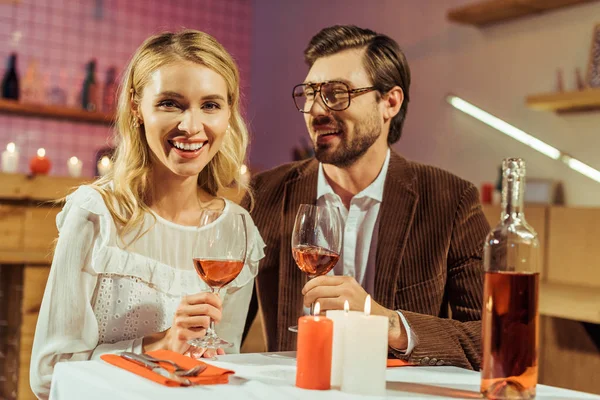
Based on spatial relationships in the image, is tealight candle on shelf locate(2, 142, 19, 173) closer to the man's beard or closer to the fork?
the man's beard

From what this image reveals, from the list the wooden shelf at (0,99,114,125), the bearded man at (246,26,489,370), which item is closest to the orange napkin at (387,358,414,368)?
the bearded man at (246,26,489,370)

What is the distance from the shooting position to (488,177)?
162 inches

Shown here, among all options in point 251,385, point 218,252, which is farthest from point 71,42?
point 251,385

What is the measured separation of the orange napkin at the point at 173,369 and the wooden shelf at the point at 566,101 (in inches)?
114

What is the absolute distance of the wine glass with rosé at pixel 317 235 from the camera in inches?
51.9

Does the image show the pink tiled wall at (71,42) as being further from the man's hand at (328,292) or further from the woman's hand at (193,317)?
the man's hand at (328,292)

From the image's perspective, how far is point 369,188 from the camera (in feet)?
6.38

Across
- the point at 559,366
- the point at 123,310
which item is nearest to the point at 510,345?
the point at 123,310

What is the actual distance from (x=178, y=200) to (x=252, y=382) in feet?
2.47

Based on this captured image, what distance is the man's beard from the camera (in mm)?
1913

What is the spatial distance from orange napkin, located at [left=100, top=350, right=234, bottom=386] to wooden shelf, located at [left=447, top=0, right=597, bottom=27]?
3221mm

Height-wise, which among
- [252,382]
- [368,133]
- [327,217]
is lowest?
[252,382]

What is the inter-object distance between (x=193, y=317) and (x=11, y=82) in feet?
13.4

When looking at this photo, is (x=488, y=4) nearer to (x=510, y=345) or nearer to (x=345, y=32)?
(x=345, y=32)
